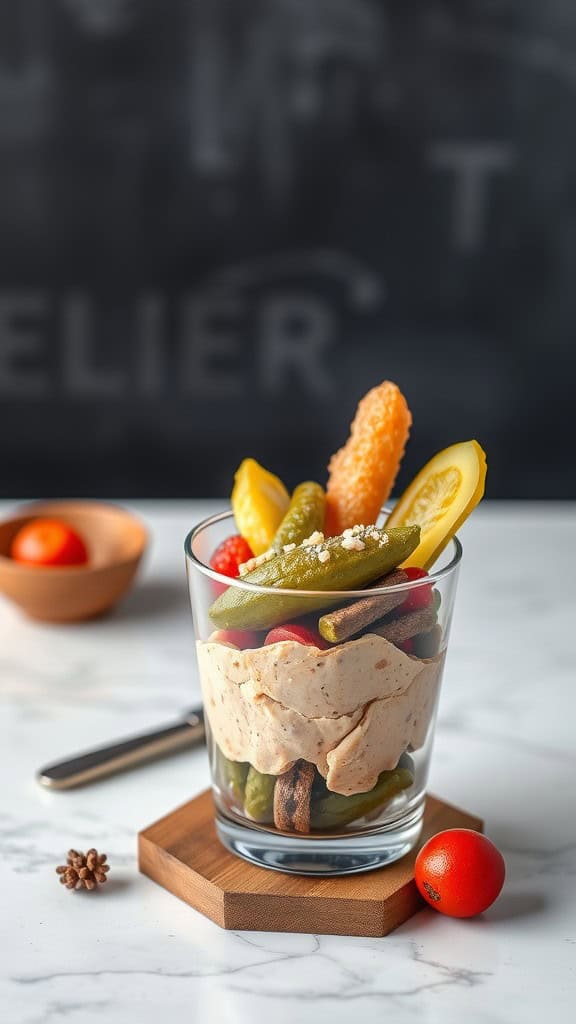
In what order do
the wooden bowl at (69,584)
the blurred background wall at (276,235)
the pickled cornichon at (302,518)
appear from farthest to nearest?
the blurred background wall at (276,235) < the wooden bowl at (69,584) < the pickled cornichon at (302,518)

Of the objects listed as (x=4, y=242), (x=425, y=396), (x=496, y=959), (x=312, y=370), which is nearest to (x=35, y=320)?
(x=4, y=242)

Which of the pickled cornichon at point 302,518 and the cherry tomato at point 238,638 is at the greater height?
the pickled cornichon at point 302,518

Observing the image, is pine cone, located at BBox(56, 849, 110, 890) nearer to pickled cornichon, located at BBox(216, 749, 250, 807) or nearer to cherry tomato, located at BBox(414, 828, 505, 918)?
pickled cornichon, located at BBox(216, 749, 250, 807)

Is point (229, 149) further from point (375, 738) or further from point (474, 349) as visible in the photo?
point (375, 738)

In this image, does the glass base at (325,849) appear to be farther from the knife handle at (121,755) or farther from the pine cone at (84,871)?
the knife handle at (121,755)

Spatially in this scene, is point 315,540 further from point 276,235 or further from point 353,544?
point 276,235

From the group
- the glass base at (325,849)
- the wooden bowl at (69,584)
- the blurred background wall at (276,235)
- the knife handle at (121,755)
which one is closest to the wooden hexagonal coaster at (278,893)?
the glass base at (325,849)
